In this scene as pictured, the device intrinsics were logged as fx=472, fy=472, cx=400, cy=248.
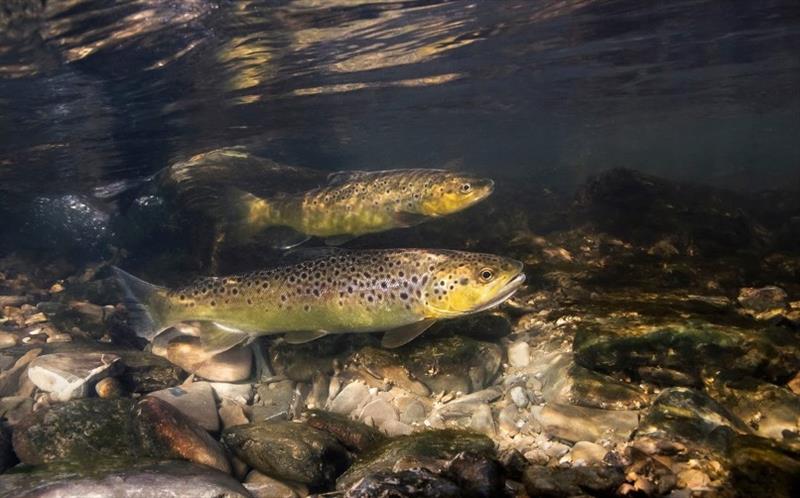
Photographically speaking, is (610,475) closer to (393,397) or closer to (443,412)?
(443,412)

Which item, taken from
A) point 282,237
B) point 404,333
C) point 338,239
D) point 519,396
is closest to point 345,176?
point 338,239

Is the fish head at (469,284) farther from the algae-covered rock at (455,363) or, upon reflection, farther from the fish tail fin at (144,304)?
the fish tail fin at (144,304)

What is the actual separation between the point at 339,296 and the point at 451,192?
11.4 ft

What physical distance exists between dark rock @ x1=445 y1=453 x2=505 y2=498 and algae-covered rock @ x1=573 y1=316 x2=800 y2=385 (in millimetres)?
2191

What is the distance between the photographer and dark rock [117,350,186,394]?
7012mm

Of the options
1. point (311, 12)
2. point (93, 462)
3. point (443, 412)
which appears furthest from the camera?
point (311, 12)

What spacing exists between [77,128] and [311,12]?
9207mm

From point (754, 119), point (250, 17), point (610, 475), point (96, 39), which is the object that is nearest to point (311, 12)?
point (250, 17)

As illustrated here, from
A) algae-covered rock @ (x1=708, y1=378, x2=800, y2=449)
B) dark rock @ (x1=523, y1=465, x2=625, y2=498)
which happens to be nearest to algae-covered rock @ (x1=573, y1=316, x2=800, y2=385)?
algae-covered rock @ (x1=708, y1=378, x2=800, y2=449)

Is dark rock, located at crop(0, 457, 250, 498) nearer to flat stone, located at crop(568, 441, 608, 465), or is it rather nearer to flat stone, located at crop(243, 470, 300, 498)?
flat stone, located at crop(243, 470, 300, 498)

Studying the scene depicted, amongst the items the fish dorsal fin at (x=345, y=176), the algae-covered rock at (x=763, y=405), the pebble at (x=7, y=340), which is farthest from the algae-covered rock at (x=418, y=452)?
the pebble at (x=7, y=340)

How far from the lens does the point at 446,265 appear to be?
225 inches

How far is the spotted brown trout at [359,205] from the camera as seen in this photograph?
28.5 feet

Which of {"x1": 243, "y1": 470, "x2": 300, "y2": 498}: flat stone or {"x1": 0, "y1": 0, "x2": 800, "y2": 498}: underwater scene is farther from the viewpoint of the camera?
{"x1": 243, "y1": 470, "x2": 300, "y2": 498}: flat stone
